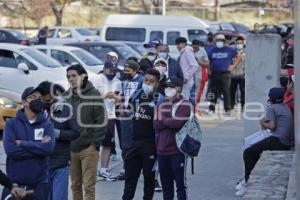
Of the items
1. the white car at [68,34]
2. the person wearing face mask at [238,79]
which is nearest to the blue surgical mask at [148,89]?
the person wearing face mask at [238,79]

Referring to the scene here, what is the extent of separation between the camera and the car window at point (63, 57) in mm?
22641

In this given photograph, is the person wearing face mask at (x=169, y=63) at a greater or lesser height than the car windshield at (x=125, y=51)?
greater

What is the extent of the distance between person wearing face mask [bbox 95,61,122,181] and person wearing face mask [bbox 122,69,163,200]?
1803mm

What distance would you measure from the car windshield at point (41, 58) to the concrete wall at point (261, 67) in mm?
9621

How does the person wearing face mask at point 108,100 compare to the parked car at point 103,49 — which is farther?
the parked car at point 103,49

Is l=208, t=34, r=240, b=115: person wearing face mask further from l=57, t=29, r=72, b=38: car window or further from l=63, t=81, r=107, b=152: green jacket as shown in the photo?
l=57, t=29, r=72, b=38: car window

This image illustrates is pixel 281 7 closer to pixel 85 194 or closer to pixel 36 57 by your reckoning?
pixel 36 57

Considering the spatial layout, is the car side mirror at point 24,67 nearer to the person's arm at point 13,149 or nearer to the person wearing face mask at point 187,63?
the person wearing face mask at point 187,63

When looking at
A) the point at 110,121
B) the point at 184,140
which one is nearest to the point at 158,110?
the point at 184,140

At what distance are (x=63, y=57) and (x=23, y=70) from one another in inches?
104

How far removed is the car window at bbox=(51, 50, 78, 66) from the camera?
74.3 ft

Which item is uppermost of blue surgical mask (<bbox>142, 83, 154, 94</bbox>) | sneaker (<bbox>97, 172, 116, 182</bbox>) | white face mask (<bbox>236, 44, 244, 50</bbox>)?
blue surgical mask (<bbox>142, 83, 154, 94</bbox>)

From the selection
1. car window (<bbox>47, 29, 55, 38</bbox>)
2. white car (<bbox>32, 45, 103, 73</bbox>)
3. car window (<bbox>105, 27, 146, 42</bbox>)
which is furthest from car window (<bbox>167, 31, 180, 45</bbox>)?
car window (<bbox>47, 29, 55, 38</bbox>)

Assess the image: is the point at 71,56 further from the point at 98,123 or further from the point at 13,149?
the point at 13,149
